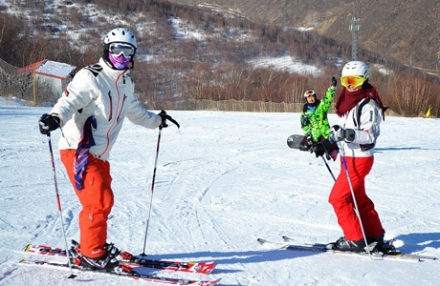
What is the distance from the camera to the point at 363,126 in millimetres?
4383

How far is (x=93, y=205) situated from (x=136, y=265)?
0.66 m

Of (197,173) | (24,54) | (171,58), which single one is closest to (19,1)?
(171,58)

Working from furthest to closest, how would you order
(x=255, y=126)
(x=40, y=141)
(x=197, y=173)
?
(x=255, y=126) → (x=40, y=141) → (x=197, y=173)

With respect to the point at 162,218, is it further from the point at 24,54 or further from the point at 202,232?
the point at 24,54

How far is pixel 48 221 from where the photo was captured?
5625 mm

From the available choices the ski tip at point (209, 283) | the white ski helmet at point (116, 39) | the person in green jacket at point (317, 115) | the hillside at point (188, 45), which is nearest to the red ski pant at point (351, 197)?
the ski tip at point (209, 283)

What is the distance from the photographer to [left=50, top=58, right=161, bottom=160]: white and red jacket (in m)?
3.81

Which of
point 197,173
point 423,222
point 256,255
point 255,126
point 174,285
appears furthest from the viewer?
point 255,126

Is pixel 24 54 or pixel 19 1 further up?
pixel 19 1

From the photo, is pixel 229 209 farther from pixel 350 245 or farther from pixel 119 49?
pixel 119 49

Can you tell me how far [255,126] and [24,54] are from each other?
124ft

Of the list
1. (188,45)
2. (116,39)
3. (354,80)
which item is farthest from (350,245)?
(188,45)

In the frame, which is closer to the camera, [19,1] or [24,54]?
[24,54]

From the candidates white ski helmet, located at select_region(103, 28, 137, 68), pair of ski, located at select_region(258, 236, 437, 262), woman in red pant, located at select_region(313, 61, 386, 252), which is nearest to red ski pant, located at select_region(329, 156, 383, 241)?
woman in red pant, located at select_region(313, 61, 386, 252)
